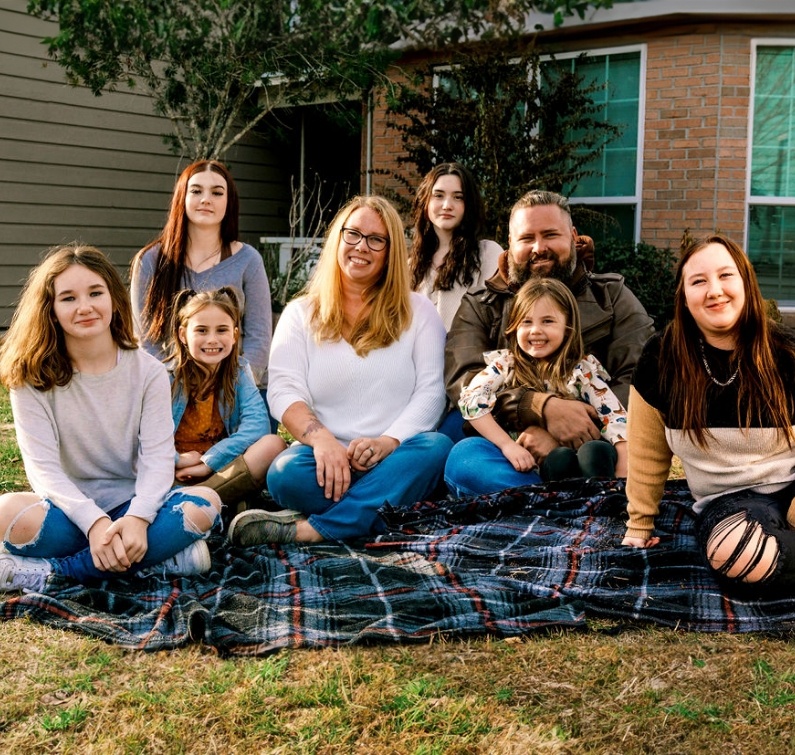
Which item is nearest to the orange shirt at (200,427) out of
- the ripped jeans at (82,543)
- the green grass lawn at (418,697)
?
the ripped jeans at (82,543)

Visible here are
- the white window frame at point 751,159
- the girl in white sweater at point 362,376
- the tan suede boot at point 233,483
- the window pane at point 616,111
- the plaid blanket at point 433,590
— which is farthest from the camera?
the window pane at point 616,111

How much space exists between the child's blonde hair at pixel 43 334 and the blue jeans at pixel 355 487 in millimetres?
955

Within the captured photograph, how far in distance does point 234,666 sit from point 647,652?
44.6 inches

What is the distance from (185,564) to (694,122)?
6.75 m

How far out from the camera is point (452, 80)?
9.26m

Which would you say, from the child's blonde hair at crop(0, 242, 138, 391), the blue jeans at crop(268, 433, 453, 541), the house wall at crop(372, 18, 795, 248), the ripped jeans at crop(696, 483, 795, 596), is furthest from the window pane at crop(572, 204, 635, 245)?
the child's blonde hair at crop(0, 242, 138, 391)

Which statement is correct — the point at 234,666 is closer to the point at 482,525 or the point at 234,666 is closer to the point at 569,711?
the point at 569,711

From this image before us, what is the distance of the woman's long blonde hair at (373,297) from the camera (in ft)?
13.4

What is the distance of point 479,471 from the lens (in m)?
3.94

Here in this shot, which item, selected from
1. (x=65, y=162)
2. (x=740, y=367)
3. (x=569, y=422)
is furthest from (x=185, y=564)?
(x=65, y=162)

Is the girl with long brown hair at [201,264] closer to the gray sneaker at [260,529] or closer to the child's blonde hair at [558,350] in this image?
the gray sneaker at [260,529]

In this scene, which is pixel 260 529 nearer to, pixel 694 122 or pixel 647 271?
pixel 647 271

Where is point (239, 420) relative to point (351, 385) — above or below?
below

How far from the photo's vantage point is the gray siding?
9.55 m
